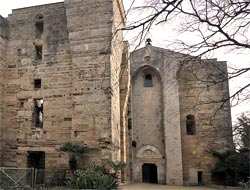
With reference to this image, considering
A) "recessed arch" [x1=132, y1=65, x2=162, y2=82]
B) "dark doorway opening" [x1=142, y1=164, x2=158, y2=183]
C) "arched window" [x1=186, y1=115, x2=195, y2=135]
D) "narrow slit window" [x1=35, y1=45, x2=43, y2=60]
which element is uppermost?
"recessed arch" [x1=132, y1=65, x2=162, y2=82]

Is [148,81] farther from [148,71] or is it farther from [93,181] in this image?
[93,181]

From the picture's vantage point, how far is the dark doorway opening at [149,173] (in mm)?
21953

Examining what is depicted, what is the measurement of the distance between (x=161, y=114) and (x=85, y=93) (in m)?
10.6

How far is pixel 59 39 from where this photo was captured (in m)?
14.4

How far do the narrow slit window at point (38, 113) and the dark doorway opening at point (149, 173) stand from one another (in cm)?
1037

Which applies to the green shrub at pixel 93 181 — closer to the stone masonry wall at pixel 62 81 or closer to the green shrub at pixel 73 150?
the green shrub at pixel 73 150

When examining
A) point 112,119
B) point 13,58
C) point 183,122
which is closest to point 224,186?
point 183,122

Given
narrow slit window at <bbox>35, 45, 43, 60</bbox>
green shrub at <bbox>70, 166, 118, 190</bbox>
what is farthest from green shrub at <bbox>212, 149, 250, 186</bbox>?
narrow slit window at <bbox>35, 45, 43, 60</bbox>

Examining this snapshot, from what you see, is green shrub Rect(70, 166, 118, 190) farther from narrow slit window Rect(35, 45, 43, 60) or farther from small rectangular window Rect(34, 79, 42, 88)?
narrow slit window Rect(35, 45, 43, 60)

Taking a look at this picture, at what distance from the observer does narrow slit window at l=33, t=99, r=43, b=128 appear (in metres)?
14.3

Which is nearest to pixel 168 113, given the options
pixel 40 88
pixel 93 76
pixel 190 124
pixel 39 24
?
pixel 190 124

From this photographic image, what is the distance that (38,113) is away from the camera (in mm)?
14555

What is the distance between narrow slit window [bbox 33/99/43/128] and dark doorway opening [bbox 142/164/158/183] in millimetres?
10368

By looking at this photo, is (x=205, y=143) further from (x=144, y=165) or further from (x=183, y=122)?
(x=144, y=165)
